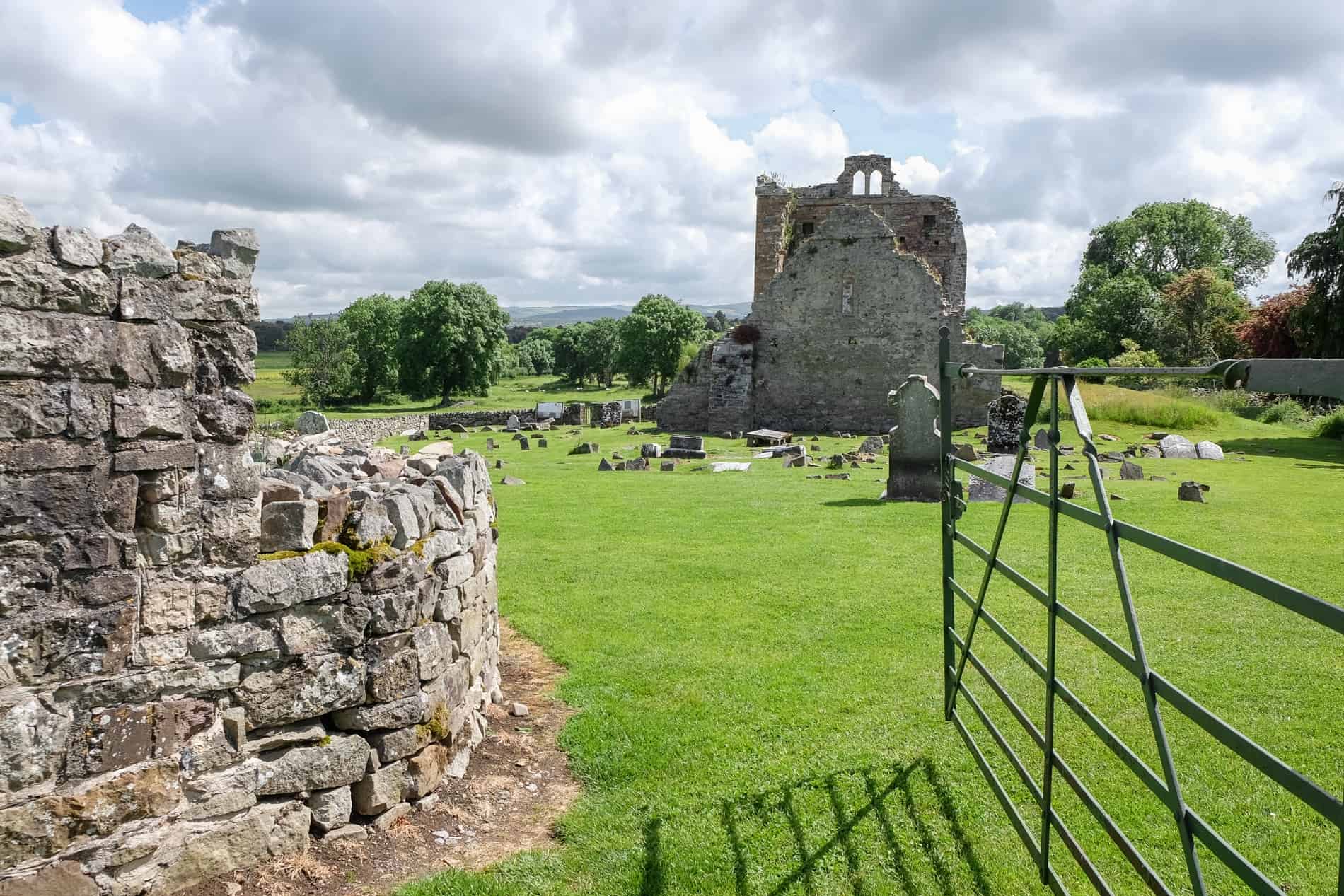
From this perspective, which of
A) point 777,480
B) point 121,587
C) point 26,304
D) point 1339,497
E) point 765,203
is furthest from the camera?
point 765,203

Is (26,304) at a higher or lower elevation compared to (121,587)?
higher

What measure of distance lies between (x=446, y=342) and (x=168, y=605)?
49.5m

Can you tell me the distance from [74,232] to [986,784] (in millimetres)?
5418

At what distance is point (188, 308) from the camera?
409 centimetres

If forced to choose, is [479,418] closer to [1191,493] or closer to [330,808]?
[1191,493]

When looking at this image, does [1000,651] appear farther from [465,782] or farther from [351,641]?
[351,641]

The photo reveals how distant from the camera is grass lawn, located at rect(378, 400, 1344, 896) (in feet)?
14.5

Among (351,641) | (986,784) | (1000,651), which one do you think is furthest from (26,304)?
(1000,651)

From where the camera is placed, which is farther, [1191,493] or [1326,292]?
[1326,292]

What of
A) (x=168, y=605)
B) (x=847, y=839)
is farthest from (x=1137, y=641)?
(x=168, y=605)

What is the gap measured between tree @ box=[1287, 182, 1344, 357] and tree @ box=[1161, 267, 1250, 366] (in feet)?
53.7

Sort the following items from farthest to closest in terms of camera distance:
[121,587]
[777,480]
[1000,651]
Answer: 1. [777,480]
2. [1000,651]
3. [121,587]

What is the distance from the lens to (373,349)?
189 feet

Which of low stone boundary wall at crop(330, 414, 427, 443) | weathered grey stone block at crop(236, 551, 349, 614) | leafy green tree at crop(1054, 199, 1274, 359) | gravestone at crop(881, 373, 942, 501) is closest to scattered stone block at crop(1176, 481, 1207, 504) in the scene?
gravestone at crop(881, 373, 942, 501)
